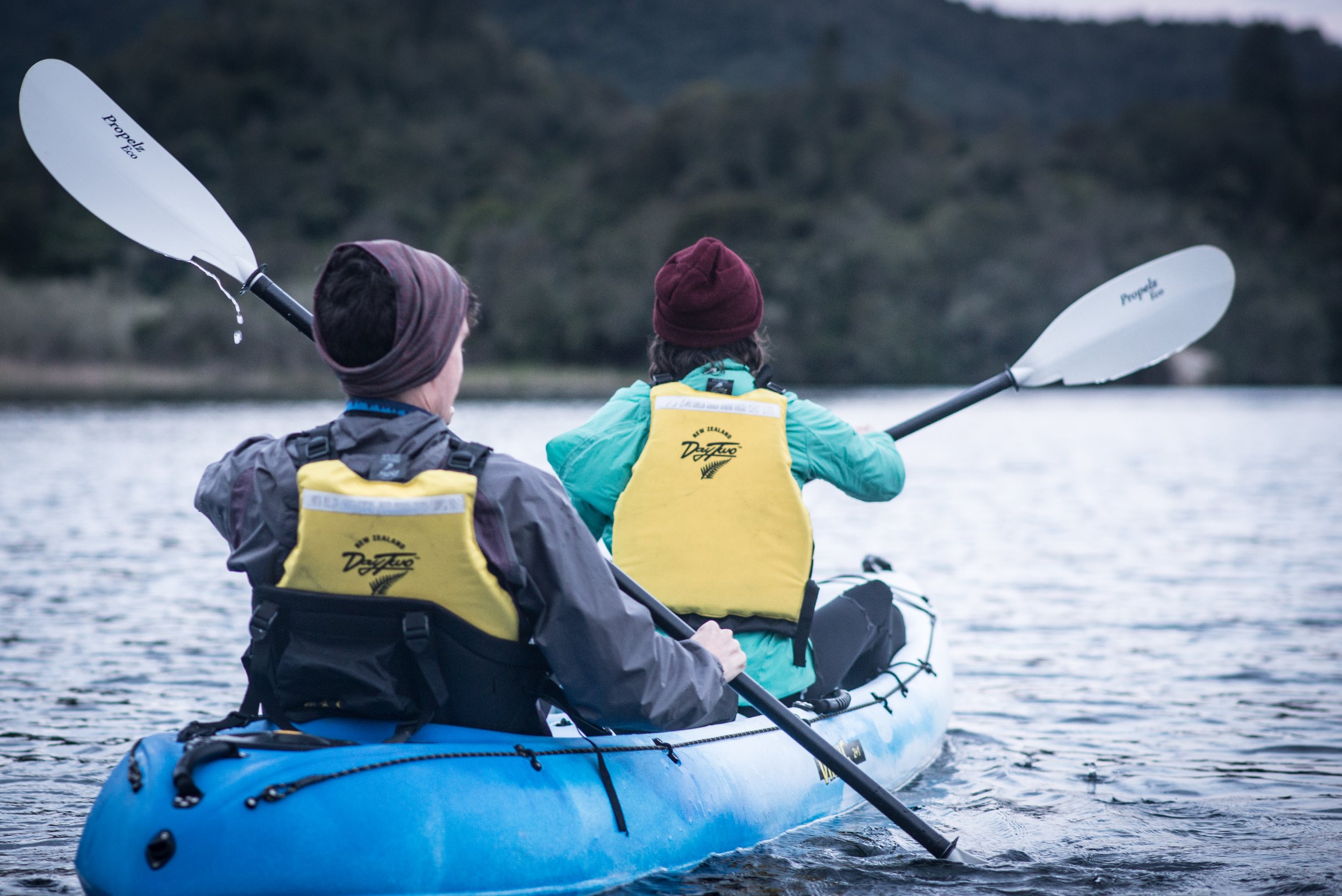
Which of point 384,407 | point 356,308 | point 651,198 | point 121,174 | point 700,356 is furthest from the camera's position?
point 651,198

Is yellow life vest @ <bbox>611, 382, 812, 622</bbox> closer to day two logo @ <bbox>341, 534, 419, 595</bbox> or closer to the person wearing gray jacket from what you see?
the person wearing gray jacket

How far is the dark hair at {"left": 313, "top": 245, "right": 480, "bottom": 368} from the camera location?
2420 mm

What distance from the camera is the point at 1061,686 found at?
20.9ft

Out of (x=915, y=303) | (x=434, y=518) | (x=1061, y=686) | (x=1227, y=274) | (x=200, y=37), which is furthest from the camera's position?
(x=200, y=37)

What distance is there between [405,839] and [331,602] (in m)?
0.49

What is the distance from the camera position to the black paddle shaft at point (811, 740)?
10.3ft

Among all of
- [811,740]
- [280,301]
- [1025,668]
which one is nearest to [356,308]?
[280,301]

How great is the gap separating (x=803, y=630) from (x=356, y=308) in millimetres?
1744

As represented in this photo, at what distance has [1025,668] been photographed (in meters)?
6.75

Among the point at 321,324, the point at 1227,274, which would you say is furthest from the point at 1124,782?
the point at 321,324

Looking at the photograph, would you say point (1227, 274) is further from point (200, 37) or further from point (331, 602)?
point (200, 37)

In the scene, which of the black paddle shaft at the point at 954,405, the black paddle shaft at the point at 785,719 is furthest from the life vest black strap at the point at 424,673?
the black paddle shaft at the point at 954,405

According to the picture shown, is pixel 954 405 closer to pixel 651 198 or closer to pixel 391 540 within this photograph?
pixel 391 540

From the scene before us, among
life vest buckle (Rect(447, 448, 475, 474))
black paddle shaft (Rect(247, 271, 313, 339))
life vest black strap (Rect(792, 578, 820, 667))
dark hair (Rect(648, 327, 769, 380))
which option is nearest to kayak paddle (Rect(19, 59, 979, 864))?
black paddle shaft (Rect(247, 271, 313, 339))
